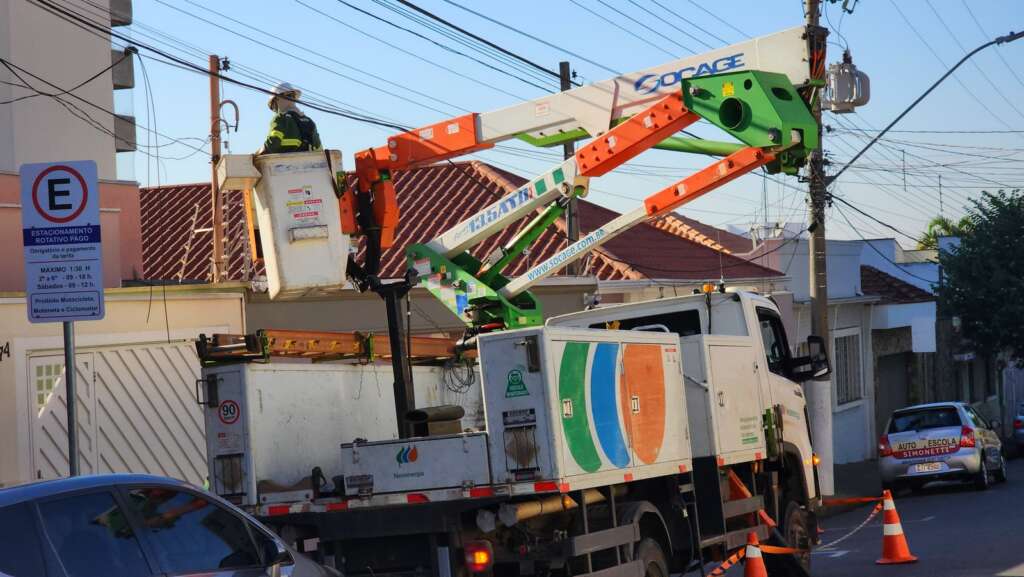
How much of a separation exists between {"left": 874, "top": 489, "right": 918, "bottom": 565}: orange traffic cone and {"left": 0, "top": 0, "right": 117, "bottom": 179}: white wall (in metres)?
10.6

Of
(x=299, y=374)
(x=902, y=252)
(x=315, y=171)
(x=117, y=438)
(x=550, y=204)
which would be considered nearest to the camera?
(x=299, y=374)

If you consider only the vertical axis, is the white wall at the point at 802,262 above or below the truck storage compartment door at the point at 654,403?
above

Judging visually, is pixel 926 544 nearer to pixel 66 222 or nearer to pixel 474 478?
pixel 474 478

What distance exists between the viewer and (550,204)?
12516mm

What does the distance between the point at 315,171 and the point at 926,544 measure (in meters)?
8.44

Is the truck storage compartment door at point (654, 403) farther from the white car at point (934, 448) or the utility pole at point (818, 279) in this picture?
the white car at point (934, 448)

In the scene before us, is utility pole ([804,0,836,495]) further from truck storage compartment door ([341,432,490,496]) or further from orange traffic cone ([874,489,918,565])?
truck storage compartment door ([341,432,490,496])

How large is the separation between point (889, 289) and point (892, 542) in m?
27.7

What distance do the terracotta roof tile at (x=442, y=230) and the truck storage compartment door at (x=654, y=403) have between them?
38.0 ft

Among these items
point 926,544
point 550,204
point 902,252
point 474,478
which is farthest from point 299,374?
point 902,252

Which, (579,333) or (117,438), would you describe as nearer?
(579,333)

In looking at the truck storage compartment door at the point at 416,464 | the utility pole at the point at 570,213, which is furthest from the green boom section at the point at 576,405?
the utility pole at the point at 570,213

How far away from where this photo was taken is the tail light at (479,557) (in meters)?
8.98

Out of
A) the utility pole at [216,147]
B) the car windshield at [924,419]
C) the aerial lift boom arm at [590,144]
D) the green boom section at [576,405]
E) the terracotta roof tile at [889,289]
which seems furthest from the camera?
the terracotta roof tile at [889,289]
